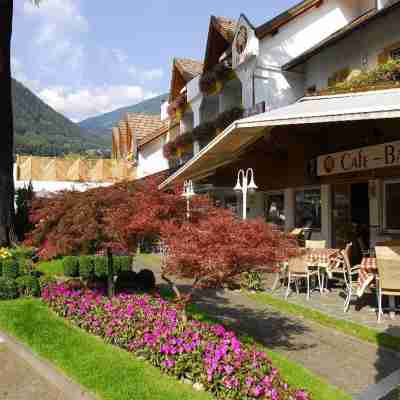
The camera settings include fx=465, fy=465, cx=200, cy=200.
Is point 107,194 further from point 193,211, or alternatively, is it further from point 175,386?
point 175,386

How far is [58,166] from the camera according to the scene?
31.7 metres

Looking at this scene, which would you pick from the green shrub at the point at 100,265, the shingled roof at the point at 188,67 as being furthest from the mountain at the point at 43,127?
the green shrub at the point at 100,265

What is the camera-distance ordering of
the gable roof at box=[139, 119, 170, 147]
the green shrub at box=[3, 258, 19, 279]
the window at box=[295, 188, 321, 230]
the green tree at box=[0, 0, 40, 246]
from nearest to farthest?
the green shrub at box=[3, 258, 19, 279], the green tree at box=[0, 0, 40, 246], the window at box=[295, 188, 321, 230], the gable roof at box=[139, 119, 170, 147]

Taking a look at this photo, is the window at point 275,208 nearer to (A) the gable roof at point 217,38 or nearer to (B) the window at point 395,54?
(B) the window at point 395,54

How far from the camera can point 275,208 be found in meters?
18.0

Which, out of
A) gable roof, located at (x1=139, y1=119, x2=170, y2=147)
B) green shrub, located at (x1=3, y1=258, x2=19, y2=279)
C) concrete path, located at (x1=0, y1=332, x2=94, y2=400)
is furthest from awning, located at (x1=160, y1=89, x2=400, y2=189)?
gable roof, located at (x1=139, y1=119, x2=170, y2=147)

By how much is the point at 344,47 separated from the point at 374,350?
11545 millimetres

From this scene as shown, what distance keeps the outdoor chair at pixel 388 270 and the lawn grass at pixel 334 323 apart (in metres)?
0.69

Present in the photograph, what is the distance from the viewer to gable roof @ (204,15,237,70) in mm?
21072

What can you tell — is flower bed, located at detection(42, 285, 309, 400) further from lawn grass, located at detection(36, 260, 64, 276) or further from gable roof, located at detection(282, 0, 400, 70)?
gable roof, located at detection(282, 0, 400, 70)

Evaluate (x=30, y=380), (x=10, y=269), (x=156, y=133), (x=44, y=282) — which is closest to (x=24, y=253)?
(x=10, y=269)

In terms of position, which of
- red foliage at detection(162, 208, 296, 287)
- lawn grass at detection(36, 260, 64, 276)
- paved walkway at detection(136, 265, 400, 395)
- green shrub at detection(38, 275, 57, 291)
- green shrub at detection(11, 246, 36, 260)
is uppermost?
red foliage at detection(162, 208, 296, 287)

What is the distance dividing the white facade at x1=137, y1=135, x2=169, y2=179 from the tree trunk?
1932 centimetres

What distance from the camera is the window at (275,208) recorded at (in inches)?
690
